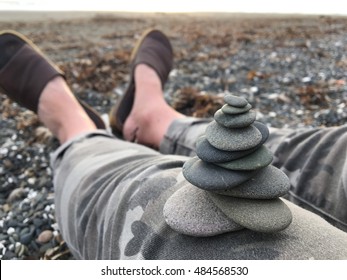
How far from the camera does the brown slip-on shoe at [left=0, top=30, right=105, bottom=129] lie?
252 centimetres

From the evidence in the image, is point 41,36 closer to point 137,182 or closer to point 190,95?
point 190,95

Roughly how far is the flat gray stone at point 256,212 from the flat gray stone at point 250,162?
8cm

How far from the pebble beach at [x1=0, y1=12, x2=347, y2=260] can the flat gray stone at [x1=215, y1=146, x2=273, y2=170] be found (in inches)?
36.2

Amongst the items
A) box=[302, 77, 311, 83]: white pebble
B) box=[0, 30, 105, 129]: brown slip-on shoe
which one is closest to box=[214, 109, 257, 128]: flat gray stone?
box=[0, 30, 105, 129]: brown slip-on shoe

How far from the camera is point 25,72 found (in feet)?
8.61

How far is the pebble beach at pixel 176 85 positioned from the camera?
175 centimetres

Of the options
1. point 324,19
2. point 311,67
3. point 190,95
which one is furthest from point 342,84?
point 324,19

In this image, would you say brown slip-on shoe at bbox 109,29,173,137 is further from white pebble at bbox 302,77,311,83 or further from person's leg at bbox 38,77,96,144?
white pebble at bbox 302,77,311,83

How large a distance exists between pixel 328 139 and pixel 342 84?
2.45 m

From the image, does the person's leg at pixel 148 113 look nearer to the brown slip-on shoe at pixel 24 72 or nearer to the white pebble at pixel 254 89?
the brown slip-on shoe at pixel 24 72

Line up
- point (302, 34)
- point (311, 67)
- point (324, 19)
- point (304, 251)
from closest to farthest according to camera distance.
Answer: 1. point (304, 251)
2. point (311, 67)
3. point (302, 34)
4. point (324, 19)

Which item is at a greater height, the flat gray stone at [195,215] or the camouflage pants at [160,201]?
the flat gray stone at [195,215]

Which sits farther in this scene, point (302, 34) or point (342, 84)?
point (302, 34)

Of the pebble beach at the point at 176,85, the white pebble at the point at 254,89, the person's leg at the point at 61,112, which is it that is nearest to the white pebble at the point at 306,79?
the pebble beach at the point at 176,85
